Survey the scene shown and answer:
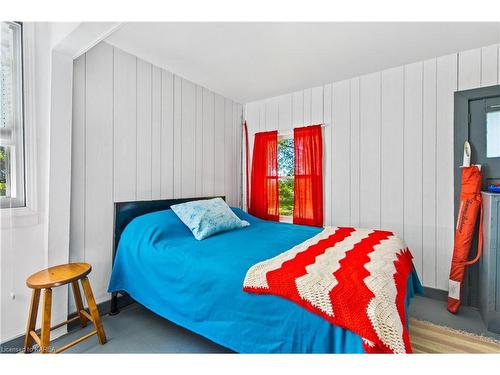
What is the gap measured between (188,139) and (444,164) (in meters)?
2.77

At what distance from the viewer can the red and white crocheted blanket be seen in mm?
1027

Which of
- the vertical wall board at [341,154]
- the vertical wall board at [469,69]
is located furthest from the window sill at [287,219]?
the vertical wall board at [469,69]

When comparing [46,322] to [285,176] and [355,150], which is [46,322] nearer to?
[285,176]

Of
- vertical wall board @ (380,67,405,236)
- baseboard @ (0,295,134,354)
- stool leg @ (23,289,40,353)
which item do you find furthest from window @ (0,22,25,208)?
vertical wall board @ (380,67,405,236)

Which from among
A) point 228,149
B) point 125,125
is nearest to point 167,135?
point 125,125

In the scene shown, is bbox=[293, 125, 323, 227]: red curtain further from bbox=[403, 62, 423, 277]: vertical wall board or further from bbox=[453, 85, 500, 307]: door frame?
bbox=[453, 85, 500, 307]: door frame

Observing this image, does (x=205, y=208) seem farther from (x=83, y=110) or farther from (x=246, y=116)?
(x=246, y=116)

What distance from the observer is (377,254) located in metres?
1.64

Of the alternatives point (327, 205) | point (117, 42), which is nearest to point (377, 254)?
point (327, 205)

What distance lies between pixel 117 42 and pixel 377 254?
2748 mm

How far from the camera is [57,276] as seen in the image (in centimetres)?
162

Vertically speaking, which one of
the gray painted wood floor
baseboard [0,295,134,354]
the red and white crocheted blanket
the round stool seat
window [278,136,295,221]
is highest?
window [278,136,295,221]

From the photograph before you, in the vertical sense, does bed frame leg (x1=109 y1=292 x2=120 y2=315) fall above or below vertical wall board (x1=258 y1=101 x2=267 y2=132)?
below

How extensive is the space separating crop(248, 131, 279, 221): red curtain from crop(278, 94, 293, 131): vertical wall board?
16cm
